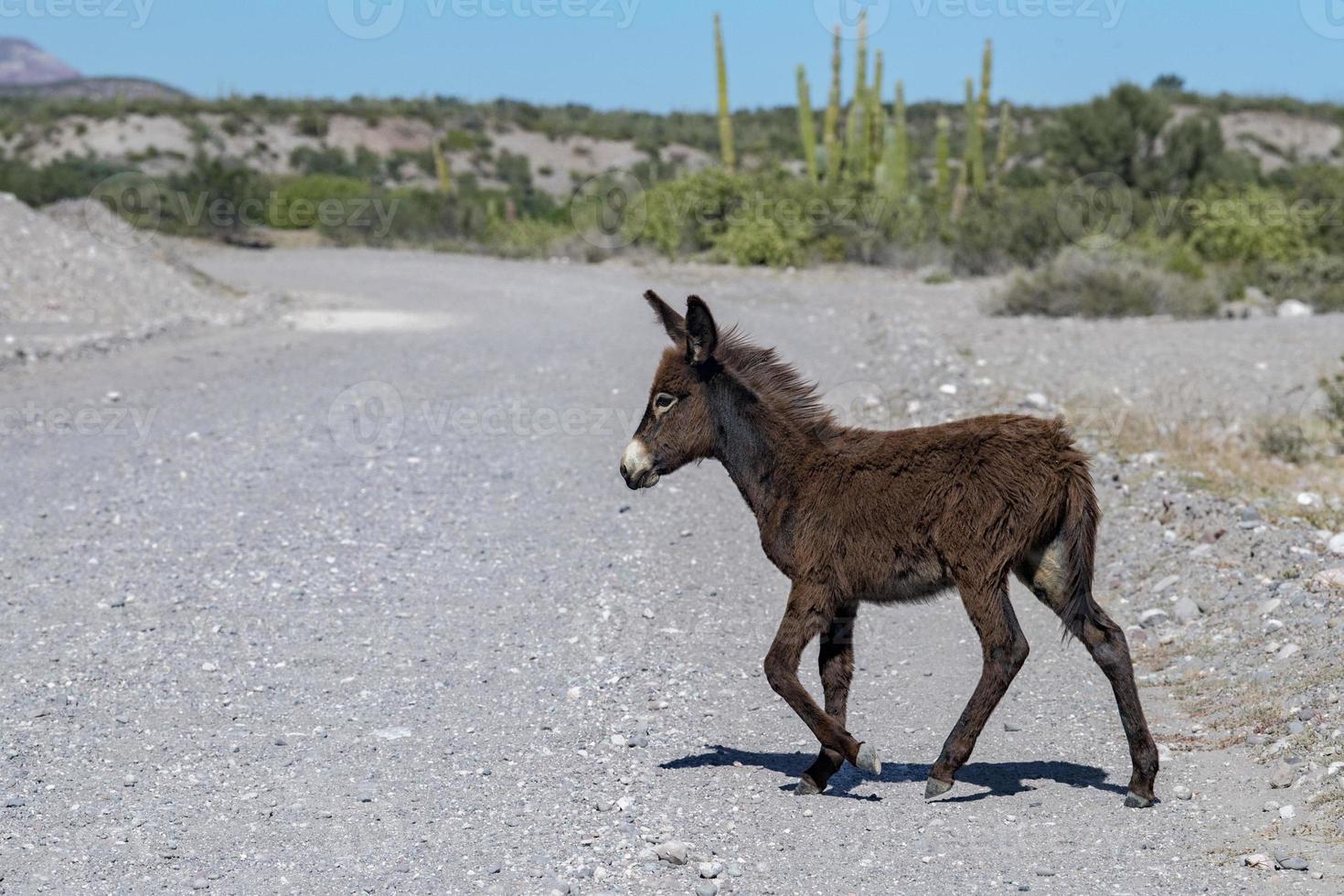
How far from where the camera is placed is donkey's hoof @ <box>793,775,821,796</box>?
5.99 meters

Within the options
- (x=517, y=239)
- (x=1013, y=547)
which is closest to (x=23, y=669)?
(x=1013, y=547)

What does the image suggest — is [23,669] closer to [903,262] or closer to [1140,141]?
[903,262]

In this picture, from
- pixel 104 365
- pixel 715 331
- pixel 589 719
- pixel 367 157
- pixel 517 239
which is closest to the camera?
pixel 715 331

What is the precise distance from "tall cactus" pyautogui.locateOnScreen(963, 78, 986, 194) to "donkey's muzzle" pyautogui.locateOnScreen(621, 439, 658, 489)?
32.5 metres

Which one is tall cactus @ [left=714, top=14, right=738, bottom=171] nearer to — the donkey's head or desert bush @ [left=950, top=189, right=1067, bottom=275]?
desert bush @ [left=950, top=189, right=1067, bottom=275]

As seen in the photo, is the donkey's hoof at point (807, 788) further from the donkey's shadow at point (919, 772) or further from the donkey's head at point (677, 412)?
the donkey's head at point (677, 412)

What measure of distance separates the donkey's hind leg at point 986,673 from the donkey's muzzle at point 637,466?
1486mm

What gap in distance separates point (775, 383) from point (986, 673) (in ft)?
5.15

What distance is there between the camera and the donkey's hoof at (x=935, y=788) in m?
5.82

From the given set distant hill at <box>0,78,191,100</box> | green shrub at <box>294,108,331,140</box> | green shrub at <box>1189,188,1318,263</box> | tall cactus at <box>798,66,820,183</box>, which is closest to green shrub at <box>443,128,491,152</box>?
green shrub at <box>294,108,331,140</box>

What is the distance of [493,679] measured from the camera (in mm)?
7406

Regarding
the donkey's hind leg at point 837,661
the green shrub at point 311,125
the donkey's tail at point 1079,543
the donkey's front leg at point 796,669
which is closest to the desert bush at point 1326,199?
the donkey's tail at point 1079,543

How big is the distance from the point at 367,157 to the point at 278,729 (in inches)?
2909

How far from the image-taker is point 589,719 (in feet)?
22.4
